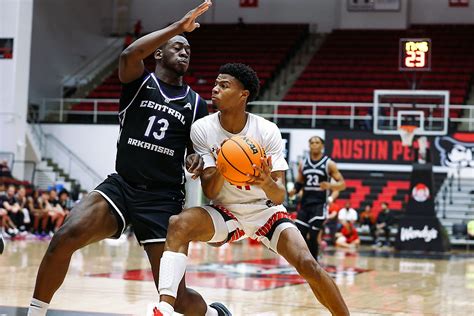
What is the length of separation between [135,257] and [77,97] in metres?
16.2

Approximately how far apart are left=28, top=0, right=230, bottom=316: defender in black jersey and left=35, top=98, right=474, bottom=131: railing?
18.2 meters

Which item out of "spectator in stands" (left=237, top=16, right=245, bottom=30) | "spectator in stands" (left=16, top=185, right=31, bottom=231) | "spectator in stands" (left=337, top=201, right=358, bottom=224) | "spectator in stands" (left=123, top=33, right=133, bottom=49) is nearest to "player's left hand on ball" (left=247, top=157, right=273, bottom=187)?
"spectator in stands" (left=16, top=185, right=31, bottom=231)

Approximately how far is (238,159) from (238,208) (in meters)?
0.50

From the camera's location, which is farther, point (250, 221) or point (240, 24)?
point (240, 24)

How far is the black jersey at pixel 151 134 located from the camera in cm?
560

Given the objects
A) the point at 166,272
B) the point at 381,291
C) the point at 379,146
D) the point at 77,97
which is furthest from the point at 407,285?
the point at 77,97

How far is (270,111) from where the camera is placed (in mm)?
26547

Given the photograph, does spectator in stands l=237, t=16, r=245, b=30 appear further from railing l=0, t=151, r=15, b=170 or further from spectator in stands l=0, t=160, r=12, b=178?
spectator in stands l=0, t=160, r=12, b=178

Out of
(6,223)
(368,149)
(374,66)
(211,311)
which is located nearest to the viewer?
(211,311)

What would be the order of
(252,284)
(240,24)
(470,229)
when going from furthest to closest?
(240,24)
(470,229)
(252,284)

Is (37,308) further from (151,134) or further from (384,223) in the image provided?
(384,223)

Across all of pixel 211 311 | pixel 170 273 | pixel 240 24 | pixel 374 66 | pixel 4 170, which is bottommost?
pixel 4 170

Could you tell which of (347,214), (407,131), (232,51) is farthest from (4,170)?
(232,51)

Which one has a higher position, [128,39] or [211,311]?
[128,39]
